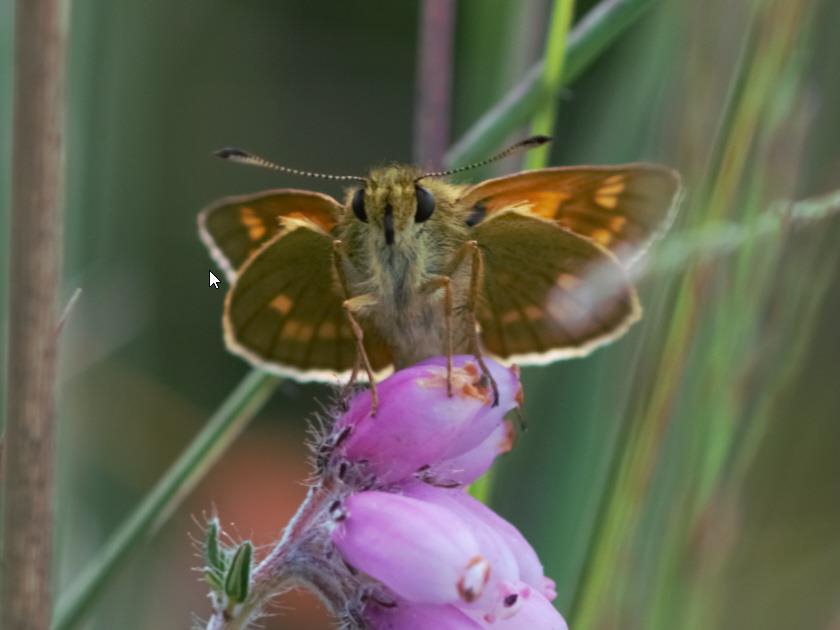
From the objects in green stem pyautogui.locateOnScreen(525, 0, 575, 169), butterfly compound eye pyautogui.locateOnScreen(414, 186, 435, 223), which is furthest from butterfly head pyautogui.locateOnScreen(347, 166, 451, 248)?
green stem pyautogui.locateOnScreen(525, 0, 575, 169)

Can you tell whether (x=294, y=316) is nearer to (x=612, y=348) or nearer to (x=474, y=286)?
(x=474, y=286)

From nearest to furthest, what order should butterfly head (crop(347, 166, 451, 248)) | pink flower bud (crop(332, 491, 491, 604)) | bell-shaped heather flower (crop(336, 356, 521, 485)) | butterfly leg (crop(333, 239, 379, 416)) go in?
pink flower bud (crop(332, 491, 491, 604)) → bell-shaped heather flower (crop(336, 356, 521, 485)) → butterfly leg (crop(333, 239, 379, 416)) → butterfly head (crop(347, 166, 451, 248))

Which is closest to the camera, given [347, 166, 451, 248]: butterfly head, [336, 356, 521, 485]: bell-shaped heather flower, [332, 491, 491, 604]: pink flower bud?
[332, 491, 491, 604]: pink flower bud

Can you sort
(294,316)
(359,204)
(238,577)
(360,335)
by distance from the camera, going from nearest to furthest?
(238,577) → (360,335) → (359,204) → (294,316)

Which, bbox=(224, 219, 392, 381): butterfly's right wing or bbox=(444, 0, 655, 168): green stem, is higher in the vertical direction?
bbox=(444, 0, 655, 168): green stem

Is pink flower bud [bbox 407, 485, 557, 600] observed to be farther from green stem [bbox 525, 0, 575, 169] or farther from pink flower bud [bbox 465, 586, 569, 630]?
green stem [bbox 525, 0, 575, 169]

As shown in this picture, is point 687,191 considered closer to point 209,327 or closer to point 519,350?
point 519,350

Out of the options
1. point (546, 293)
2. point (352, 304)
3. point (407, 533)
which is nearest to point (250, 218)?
point (352, 304)

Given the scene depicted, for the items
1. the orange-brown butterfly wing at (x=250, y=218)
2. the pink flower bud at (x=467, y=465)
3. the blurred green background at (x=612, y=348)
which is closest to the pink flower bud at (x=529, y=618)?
the pink flower bud at (x=467, y=465)
